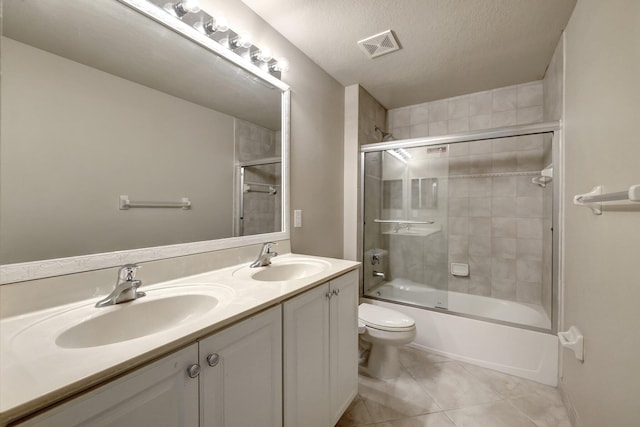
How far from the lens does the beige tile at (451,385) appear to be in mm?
1583

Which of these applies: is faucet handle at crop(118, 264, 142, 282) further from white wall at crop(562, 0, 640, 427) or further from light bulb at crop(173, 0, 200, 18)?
white wall at crop(562, 0, 640, 427)

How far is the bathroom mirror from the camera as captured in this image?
0.78 meters

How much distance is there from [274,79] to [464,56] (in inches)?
57.7

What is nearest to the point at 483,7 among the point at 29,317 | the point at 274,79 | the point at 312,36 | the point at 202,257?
the point at 312,36

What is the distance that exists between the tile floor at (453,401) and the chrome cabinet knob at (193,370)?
1.15 meters

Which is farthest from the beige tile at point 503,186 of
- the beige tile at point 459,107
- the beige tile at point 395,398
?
the beige tile at point 395,398

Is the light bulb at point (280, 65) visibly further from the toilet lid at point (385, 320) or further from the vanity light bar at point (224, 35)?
the toilet lid at point (385, 320)

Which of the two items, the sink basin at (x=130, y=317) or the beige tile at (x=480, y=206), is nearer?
the sink basin at (x=130, y=317)

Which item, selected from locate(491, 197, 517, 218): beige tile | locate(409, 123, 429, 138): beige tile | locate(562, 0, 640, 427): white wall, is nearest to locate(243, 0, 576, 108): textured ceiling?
locate(562, 0, 640, 427): white wall

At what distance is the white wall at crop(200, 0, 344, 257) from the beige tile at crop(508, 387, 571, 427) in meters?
1.56

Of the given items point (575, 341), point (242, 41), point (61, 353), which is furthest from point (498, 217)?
point (61, 353)

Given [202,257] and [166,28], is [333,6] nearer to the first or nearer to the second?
[166,28]

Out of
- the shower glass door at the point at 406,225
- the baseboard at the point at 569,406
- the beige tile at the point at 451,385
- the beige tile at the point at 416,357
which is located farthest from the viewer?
the shower glass door at the point at 406,225

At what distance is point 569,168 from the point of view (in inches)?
59.8
